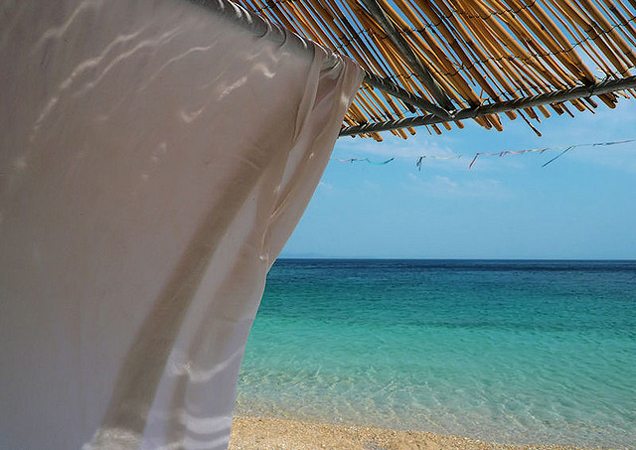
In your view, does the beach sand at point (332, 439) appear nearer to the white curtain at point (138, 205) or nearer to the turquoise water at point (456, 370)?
the turquoise water at point (456, 370)

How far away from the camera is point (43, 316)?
55cm

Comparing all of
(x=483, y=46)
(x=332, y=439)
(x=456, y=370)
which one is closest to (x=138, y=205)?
(x=483, y=46)

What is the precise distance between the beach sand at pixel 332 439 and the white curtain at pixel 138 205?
2.76 meters

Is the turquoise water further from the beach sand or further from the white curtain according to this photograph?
the white curtain

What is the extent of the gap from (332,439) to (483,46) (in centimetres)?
305

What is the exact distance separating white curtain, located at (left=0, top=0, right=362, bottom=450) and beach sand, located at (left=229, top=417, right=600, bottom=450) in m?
2.76

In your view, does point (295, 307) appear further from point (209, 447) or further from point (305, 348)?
point (209, 447)

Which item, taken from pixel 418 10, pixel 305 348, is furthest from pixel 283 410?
pixel 418 10

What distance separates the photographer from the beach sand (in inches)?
131

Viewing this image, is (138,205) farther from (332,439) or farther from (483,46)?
(332,439)

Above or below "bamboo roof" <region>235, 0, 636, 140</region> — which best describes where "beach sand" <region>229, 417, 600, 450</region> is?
below

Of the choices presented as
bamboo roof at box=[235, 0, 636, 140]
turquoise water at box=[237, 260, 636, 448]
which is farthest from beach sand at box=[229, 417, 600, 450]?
bamboo roof at box=[235, 0, 636, 140]

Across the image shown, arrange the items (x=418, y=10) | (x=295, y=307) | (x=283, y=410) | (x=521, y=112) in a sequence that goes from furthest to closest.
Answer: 1. (x=295, y=307)
2. (x=283, y=410)
3. (x=521, y=112)
4. (x=418, y=10)

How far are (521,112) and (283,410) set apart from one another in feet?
11.9
